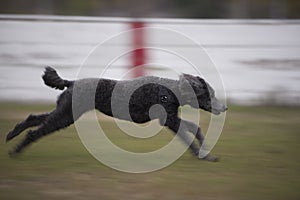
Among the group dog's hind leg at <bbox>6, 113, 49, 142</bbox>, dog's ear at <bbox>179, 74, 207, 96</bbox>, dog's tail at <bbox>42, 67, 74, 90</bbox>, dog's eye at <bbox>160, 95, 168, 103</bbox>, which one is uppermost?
dog's tail at <bbox>42, 67, 74, 90</bbox>

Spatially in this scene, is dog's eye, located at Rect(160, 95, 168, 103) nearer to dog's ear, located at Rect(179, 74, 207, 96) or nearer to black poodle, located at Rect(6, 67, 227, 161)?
black poodle, located at Rect(6, 67, 227, 161)

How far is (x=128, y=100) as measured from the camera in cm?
528

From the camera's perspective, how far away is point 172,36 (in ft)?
27.0

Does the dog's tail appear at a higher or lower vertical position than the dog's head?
higher

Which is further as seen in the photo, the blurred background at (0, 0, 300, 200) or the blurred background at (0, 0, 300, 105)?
the blurred background at (0, 0, 300, 105)

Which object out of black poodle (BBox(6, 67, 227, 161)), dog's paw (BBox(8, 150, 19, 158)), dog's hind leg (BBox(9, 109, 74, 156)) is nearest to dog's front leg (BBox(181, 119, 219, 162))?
black poodle (BBox(6, 67, 227, 161))

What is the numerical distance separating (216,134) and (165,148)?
0.69 m

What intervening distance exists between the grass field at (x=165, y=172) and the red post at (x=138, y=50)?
4.02 ft

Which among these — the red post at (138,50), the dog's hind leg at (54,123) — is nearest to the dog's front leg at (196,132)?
the dog's hind leg at (54,123)

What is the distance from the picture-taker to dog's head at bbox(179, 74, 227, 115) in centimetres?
537

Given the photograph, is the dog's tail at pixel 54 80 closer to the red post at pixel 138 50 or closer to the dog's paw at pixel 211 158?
the dog's paw at pixel 211 158

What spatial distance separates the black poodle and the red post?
2.23m

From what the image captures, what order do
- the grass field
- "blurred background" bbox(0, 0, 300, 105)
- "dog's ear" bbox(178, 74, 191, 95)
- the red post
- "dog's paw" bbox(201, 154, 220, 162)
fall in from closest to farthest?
the grass field, "dog's ear" bbox(178, 74, 191, 95), "dog's paw" bbox(201, 154, 220, 162), the red post, "blurred background" bbox(0, 0, 300, 105)

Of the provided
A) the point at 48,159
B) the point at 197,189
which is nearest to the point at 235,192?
the point at 197,189
